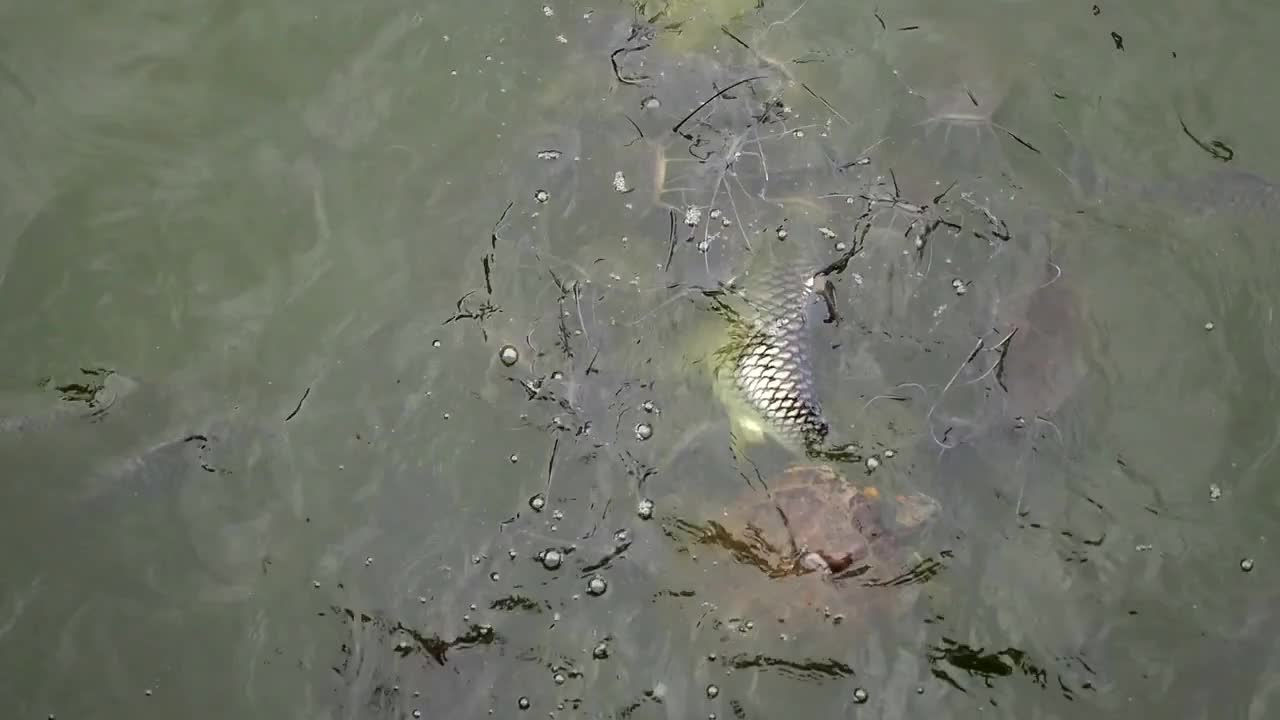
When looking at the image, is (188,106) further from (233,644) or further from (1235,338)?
(1235,338)

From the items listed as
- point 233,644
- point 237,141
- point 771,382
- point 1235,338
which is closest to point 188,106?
point 237,141

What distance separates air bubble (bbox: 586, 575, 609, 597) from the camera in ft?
9.49

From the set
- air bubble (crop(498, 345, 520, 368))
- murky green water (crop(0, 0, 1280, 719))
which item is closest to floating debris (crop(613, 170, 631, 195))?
murky green water (crop(0, 0, 1280, 719))

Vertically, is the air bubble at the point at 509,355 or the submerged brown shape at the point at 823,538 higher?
the air bubble at the point at 509,355

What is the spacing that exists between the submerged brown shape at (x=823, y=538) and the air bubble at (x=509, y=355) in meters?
0.84

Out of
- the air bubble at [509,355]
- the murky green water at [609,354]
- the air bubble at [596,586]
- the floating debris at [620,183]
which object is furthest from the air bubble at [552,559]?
the floating debris at [620,183]

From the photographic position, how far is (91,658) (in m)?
2.87

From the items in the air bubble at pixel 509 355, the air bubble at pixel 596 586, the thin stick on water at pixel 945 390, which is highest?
the air bubble at pixel 509 355

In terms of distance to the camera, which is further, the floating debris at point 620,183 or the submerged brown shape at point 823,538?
the floating debris at point 620,183

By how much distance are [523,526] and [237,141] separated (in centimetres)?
168

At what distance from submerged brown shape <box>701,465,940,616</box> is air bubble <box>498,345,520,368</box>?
0.84 meters

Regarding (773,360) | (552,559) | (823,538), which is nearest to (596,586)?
(552,559)

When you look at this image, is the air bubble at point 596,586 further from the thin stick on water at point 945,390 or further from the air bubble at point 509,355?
the thin stick on water at point 945,390

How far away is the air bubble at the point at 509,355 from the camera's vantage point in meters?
3.04
